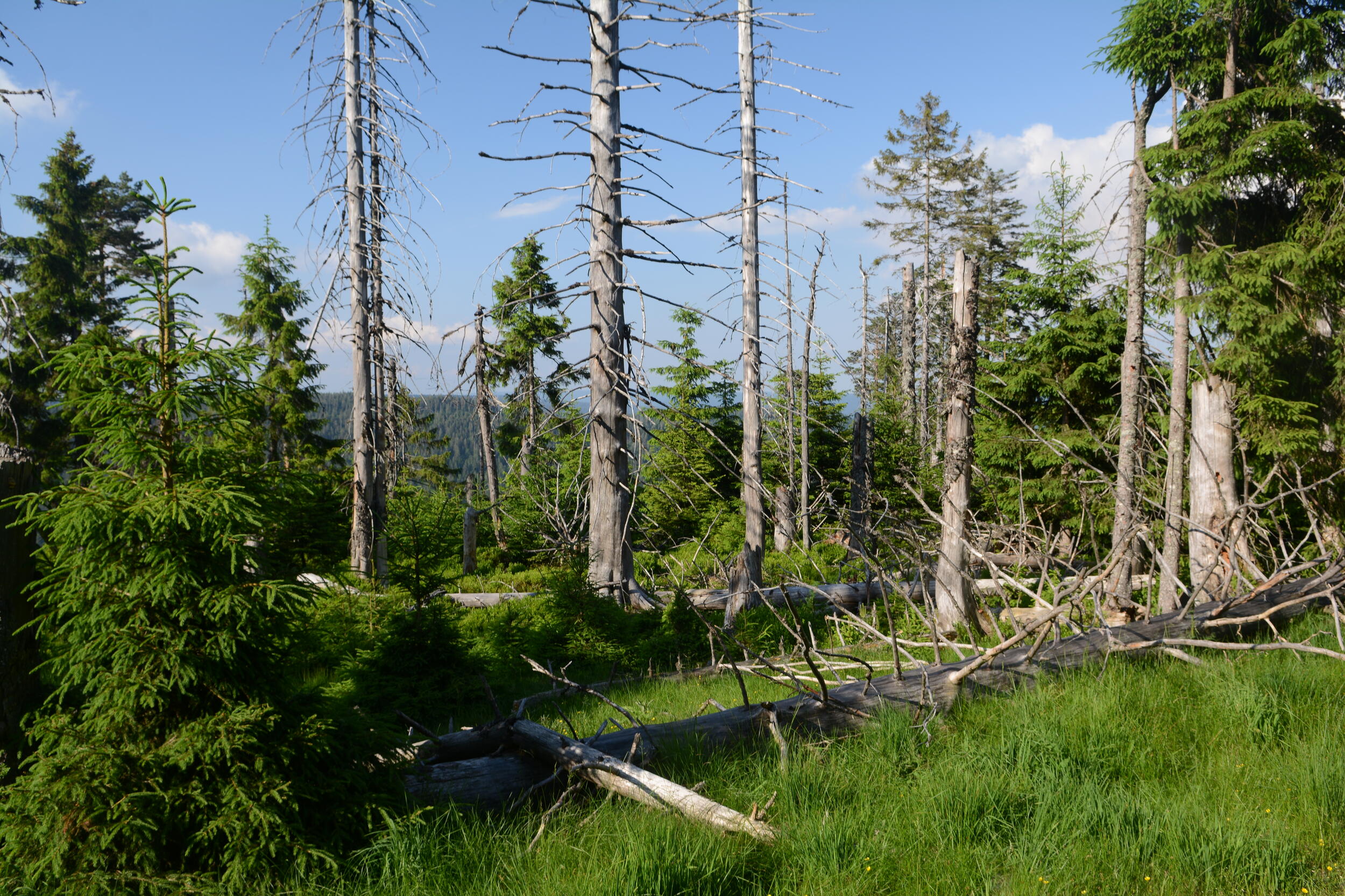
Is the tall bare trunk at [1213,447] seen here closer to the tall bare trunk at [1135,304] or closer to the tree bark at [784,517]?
the tall bare trunk at [1135,304]

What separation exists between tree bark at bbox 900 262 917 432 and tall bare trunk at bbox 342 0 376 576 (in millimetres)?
18181

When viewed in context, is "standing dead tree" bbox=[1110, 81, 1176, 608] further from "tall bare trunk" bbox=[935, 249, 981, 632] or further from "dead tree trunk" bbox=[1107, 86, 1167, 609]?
"tall bare trunk" bbox=[935, 249, 981, 632]

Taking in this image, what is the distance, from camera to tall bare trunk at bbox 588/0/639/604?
24.2ft

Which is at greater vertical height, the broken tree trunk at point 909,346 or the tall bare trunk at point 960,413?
the broken tree trunk at point 909,346

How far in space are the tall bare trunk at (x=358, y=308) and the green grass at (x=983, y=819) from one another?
Answer: 10.3 m

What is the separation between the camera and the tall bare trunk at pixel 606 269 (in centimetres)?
738

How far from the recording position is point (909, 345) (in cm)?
2952

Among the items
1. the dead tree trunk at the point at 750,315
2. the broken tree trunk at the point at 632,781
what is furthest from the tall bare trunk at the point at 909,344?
the broken tree trunk at the point at 632,781

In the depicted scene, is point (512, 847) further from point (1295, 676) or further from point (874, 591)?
point (874, 591)

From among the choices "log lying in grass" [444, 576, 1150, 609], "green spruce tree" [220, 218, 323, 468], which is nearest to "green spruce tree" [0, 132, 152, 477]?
"green spruce tree" [220, 218, 323, 468]

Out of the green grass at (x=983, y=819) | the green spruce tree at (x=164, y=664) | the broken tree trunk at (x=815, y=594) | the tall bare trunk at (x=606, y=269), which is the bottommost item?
the broken tree trunk at (x=815, y=594)

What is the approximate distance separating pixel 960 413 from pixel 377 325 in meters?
10.7

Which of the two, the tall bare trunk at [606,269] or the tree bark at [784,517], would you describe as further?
the tall bare trunk at [606,269]

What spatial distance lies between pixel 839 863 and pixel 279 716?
7.89 feet
